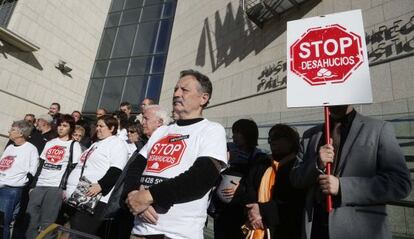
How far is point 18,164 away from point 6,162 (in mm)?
193

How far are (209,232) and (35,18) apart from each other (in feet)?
43.4

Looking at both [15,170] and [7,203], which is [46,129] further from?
[7,203]

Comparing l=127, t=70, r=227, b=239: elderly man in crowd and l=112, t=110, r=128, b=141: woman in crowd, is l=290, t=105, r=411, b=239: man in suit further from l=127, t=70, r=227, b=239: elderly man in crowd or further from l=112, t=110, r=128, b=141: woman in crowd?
l=112, t=110, r=128, b=141: woman in crowd

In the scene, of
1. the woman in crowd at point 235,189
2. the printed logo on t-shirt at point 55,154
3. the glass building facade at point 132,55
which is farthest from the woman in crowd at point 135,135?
the glass building facade at point 132,55

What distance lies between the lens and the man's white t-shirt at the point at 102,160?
321 centimetres

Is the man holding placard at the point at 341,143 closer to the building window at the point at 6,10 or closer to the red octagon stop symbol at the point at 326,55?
the red octagon stop symbol at the point at 326,55

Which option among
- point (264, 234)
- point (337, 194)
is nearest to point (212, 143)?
point (337, 194)

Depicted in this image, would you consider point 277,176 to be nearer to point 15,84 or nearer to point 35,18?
point 15,84

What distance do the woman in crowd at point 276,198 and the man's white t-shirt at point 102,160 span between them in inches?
60.9

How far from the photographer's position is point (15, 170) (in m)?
4.14

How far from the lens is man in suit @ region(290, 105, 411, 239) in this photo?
5.80ft

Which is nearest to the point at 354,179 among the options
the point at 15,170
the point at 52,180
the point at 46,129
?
the point at 52,180

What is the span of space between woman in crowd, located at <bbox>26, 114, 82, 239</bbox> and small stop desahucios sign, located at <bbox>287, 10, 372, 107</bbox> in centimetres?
339

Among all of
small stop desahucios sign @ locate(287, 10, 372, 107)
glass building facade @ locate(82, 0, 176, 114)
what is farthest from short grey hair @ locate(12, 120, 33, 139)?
glass building facade @ locate(82, 0, 176, 114)
